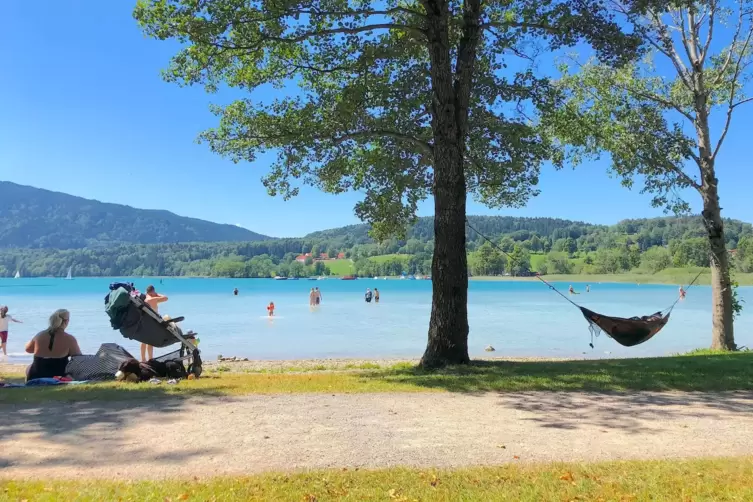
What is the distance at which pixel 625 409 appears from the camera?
241 inches

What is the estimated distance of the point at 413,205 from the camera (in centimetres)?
1291

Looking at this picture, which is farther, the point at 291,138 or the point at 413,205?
the point at 413,205

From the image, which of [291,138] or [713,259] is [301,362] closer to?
[291,138]

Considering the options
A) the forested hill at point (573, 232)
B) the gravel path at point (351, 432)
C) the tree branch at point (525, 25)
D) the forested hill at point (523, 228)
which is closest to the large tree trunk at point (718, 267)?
the tree branch at point (525, 25)

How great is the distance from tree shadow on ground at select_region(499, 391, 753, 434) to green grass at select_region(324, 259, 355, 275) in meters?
135

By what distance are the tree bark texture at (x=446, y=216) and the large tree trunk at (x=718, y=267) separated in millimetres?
7795

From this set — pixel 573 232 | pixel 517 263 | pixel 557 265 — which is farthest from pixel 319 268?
pixel 517 263

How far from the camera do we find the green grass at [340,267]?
144 meters

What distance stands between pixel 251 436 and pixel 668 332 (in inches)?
973

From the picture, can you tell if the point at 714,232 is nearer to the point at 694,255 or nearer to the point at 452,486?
the point at 452,486

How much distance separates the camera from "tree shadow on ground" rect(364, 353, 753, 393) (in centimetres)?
748

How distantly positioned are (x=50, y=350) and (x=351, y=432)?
5801 millimetres

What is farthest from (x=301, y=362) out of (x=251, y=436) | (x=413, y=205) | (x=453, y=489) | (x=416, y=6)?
(x=453, y=489)

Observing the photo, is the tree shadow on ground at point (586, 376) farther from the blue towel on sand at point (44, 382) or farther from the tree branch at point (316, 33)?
the tree branch at point (316, 33)
